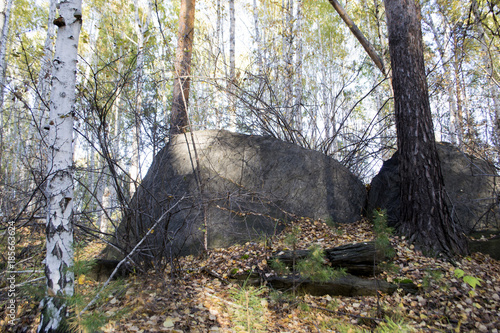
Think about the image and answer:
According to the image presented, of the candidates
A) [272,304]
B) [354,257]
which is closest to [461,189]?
[354,257]

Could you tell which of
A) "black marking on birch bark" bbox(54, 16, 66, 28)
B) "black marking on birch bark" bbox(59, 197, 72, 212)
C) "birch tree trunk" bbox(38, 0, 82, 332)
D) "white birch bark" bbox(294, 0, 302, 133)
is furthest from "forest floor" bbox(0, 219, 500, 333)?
"white birch bark" bbox(294, 0, 302, 133)

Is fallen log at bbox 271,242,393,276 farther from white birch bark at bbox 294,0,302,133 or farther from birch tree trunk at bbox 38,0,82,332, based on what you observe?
white birch bark at bbox 294,0,302,133

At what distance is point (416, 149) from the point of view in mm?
4355

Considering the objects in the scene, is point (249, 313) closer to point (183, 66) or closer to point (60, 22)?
point (60, 22)

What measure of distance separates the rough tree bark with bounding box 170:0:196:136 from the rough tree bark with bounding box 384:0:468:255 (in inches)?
143

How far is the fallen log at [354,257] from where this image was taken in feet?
11.9

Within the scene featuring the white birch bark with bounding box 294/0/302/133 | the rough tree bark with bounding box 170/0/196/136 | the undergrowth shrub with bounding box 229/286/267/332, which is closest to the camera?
the undergrowth shrub with bounding box 229/286/267/332

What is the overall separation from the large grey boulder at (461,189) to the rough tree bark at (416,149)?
0.45 m

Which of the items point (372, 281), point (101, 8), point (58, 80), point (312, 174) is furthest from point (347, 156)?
point (101, 8)

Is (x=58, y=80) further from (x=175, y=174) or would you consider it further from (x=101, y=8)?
(x=101, y=8)

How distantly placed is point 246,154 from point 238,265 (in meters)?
2.53

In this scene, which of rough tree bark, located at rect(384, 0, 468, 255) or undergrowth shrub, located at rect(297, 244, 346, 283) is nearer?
undergrowth shrub, located at rect(297, 244, 346, 283)

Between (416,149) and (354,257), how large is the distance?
77.5 inches

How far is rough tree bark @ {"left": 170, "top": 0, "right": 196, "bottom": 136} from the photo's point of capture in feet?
18.5
